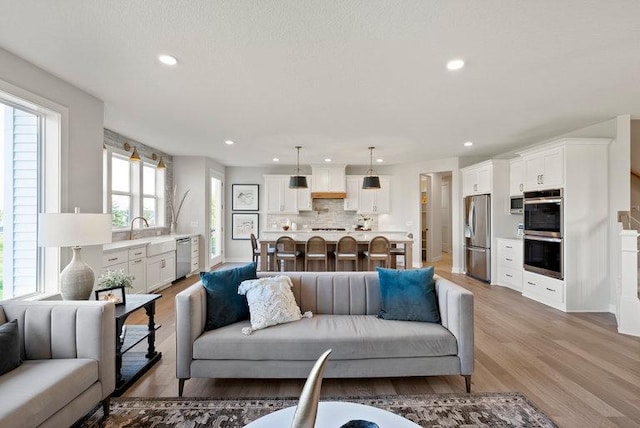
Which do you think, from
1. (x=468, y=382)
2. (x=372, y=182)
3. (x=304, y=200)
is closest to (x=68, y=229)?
(x=468, y=382)

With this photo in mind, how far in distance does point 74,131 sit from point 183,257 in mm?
3353

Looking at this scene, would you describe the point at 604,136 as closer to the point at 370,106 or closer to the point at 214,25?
the point at 370,106

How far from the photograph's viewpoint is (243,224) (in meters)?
8.20

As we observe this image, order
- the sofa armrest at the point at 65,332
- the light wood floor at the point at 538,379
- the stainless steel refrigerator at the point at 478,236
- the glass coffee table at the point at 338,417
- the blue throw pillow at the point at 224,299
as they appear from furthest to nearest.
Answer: the stainless steel refrigerator at the point at 478,236
the blue throw pillow at the point at 224,299
the light wood floor at the point at 538,379
the sofa armrest at the point at 65,332
the glass coffee table at the point at 338,417

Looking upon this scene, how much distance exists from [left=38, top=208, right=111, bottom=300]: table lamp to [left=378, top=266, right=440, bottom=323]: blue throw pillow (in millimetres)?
2307

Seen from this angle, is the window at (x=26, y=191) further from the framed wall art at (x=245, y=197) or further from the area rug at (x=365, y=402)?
the framed wall art at (x=245, y=197)

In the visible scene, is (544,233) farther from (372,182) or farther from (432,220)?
(432,220)

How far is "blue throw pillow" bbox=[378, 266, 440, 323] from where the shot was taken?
2.45 meters

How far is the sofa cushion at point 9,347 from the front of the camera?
1643 mm

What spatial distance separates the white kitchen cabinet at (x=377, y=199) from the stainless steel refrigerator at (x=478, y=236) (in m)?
1.93

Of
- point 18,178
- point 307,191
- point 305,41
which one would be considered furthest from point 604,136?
point 18,178

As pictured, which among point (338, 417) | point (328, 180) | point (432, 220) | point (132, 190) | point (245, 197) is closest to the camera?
point (338, 417)

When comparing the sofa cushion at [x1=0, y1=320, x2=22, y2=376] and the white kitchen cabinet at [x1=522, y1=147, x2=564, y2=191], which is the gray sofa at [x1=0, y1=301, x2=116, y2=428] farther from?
the white kitchen cabinet at [x1=522, y1=147, x2=564, y2=191]

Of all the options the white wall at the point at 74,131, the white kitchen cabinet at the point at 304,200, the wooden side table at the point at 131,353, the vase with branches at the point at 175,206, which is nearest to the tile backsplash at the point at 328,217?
the white kitchen cabinet at the point at 304,200
